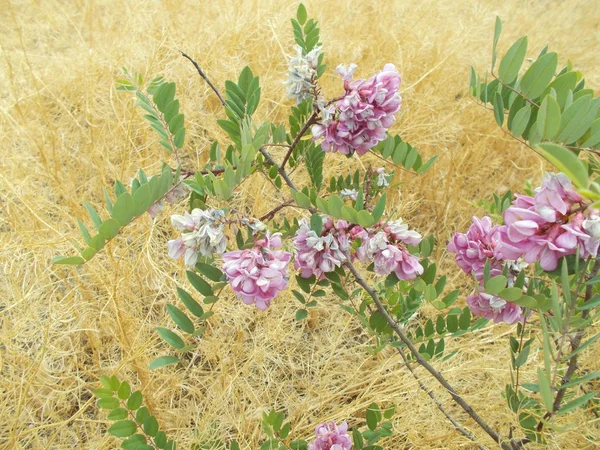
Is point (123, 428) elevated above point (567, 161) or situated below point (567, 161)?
below

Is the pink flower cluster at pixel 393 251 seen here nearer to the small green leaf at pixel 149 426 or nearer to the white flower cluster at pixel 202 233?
the white flower cluster at pixel 202 233

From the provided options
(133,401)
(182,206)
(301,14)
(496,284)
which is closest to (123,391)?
(133,401)

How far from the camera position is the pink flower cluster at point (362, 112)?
64 cm

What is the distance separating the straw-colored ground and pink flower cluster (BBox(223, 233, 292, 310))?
0.41m

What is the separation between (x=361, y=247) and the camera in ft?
2.21

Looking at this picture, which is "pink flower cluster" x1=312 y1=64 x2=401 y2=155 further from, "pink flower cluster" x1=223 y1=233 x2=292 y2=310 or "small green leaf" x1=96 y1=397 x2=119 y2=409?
"small green leaf" x1=96 y1=397 x2=119 y2=409

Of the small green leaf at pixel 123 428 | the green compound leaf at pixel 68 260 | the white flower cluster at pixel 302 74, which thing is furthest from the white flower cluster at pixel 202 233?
the small green leaf at pixel 123 428

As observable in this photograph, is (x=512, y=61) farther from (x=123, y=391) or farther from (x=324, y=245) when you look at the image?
(x=123, y=391)

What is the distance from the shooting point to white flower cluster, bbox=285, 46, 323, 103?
685 millimetres

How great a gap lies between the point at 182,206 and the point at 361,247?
1.03m

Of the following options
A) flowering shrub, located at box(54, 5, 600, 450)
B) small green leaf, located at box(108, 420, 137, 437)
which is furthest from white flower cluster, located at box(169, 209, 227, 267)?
small green leaf, located at box(108, 420, 137, 437)

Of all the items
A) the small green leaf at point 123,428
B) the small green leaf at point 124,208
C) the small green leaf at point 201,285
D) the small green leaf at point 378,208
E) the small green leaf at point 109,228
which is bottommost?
the small green leaf at point 123,428

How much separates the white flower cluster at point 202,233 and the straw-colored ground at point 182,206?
0.40 meters

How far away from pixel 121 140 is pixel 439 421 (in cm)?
130
